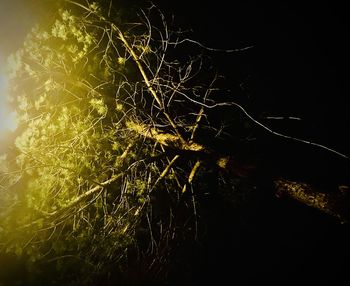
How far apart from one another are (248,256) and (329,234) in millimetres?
1428

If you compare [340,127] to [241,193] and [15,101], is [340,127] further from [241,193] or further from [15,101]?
[15,101]

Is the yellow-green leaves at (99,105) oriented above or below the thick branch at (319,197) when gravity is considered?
above

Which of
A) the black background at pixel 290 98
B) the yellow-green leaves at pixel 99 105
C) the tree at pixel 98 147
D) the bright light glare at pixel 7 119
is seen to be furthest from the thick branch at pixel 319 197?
the bright light glare at pixel 7 119

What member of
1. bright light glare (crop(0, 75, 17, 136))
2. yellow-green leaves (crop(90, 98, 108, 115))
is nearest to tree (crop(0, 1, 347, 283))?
yellow-green leaves (crop(90, 98, 108, 115))

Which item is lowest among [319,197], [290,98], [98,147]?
[319,197]

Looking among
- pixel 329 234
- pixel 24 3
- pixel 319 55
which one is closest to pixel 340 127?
pixel 319 55

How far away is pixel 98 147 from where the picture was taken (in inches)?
192

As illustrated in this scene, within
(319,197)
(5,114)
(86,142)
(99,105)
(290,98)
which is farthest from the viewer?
(5,114)

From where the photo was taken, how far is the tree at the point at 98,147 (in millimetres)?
4320

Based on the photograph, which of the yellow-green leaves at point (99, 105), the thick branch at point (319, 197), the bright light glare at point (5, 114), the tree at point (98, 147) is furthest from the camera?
the bright light glare at point (5, 114)

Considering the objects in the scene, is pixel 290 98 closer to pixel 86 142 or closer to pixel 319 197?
pixel 319 197

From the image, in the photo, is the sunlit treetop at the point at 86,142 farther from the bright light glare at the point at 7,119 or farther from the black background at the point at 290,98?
the black background at the point at 290,98

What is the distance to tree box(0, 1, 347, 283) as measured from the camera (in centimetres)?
432

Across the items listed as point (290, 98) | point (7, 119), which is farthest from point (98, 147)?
point (290, 98)
